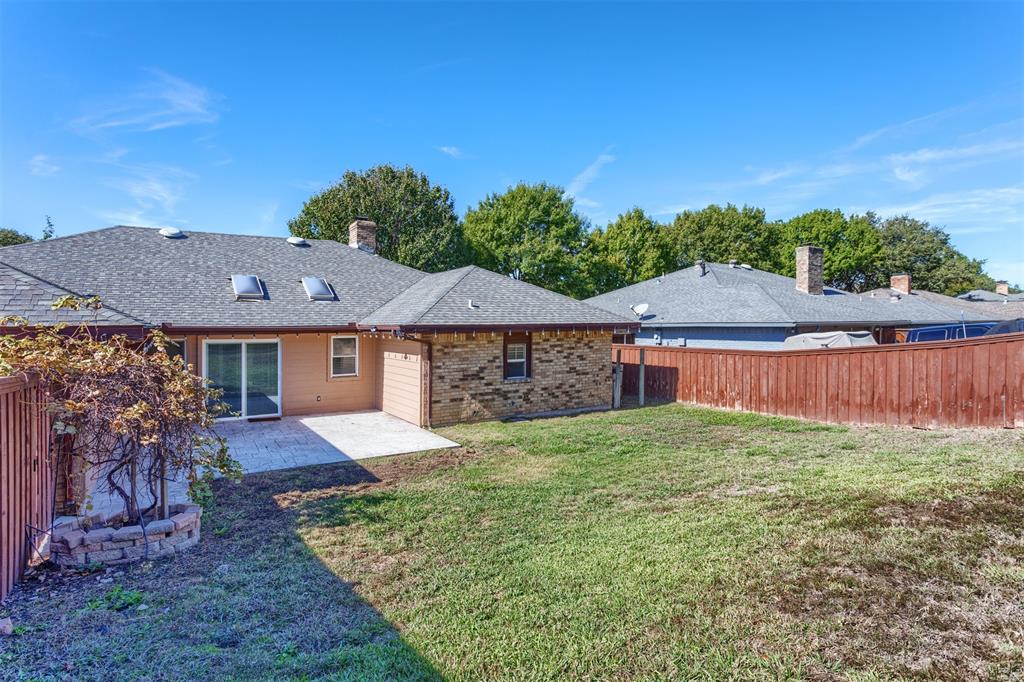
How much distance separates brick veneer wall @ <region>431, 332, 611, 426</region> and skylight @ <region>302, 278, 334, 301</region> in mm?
4612

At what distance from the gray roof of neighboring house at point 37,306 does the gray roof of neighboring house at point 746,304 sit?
17144 millimetres

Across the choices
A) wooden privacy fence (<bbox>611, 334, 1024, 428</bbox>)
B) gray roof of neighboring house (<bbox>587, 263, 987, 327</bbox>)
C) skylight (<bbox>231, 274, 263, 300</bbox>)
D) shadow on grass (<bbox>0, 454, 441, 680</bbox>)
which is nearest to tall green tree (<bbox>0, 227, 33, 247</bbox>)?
skylight (<bbox>231, 274, 263, 300</bbox>)

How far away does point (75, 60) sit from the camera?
1239 centimetres

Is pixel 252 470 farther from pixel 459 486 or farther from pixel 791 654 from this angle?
pixel 791 654

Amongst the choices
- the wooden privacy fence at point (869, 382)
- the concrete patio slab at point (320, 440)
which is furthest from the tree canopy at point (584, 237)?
the wooden privacy fence at point (869, 382)

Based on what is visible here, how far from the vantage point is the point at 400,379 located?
12.8m

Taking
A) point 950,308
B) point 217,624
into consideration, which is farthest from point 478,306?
point 950,308

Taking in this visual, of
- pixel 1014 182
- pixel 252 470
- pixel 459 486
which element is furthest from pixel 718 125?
pixel 252 470

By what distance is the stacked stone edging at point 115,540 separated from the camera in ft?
15.1

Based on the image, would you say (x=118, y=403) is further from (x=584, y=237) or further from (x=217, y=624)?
(x=584, y=237)

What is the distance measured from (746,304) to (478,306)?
11.2 m

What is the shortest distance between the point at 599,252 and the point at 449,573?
116 ft

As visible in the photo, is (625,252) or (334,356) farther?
(625,252)

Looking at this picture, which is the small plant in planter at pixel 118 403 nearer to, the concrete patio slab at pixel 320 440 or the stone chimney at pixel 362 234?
the concrete patio slab at pixel 320 440
